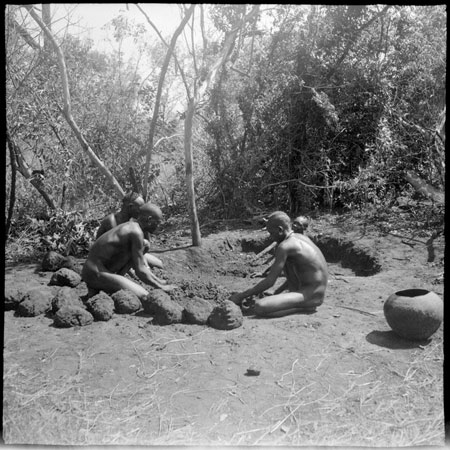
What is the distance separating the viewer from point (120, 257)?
19.8 feet

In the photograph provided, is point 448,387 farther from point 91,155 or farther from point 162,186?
point 162,186

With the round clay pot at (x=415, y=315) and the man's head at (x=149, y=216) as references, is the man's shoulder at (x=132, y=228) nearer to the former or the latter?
the man's head at (x=149, y=216)

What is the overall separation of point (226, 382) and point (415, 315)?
1.78m

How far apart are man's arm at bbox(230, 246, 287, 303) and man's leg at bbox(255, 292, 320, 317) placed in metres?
0.13

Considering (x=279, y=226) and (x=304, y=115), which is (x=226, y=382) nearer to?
(x=279, y=226)

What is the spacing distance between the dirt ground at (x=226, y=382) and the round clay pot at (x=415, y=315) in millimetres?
138

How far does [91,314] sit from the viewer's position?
5184 mm

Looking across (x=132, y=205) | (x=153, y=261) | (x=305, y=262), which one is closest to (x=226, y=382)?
(x=305, y=262)

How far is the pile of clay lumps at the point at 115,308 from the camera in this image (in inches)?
198

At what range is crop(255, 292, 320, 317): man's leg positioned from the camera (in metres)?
5.38

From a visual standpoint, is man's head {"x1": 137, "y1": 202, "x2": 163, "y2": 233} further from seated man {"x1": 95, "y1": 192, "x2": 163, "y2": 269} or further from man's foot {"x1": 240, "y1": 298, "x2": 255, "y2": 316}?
man's foot {"x1": 240, "y1": 298, "x2": 255, "y2": 316}

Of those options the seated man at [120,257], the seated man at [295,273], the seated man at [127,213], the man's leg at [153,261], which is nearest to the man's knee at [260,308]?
the seated man at [295,273]

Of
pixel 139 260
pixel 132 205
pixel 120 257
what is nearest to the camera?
pixel 139 260

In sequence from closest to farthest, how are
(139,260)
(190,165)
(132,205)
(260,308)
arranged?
(260,308) → (139,260) → (132,205) → (190,165)
